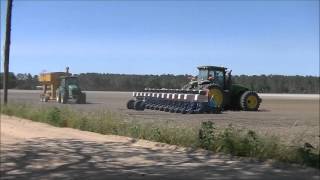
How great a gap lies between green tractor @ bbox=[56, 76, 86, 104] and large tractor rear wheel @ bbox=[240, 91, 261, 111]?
1526cm

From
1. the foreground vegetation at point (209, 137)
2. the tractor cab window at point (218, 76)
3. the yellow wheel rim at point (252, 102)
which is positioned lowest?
the foreground vegetation at point (209, 137)

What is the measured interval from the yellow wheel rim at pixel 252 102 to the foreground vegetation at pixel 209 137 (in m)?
12.7

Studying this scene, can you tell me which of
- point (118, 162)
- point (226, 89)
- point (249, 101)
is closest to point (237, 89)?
point (226, 89)

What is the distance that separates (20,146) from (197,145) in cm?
458

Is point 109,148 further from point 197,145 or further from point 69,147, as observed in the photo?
point 197,145

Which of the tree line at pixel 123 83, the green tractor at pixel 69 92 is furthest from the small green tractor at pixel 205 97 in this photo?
the tree line at pixel 123 83

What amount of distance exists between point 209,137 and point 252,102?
60.9 ft

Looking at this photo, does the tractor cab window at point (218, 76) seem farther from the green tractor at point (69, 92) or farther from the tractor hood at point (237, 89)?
the green tractor at point (69, 92)

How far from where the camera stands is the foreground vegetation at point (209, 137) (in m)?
11.4

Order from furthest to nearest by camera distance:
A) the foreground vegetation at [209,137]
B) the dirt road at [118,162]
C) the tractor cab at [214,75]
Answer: the tractor cab at [214,75] < the foreground vegetation at [209,137] < the dirt road at [118,162]

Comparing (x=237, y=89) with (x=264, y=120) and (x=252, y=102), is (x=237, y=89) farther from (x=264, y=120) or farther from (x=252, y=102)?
(x=264, y=120)

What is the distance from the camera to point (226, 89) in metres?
31.7

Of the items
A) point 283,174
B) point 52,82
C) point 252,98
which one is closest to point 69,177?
point 283,174

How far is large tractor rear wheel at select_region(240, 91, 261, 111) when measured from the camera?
3127 centimetres
